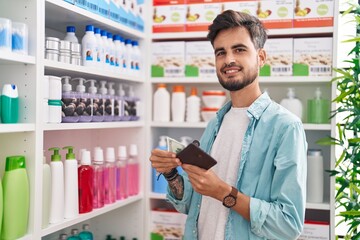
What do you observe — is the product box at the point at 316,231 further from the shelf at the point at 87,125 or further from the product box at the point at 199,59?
the shelf at the point at 87,125

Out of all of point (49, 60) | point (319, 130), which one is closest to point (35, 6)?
point (49, 60)

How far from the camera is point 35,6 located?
2154 millimetres

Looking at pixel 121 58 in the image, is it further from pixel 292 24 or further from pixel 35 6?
pixel 292 24

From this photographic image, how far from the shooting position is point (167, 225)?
3359 millimetres

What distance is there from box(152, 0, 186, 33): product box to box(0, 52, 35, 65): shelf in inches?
54.7

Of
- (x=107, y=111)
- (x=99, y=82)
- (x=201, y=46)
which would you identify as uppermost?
(x=201, y=46)

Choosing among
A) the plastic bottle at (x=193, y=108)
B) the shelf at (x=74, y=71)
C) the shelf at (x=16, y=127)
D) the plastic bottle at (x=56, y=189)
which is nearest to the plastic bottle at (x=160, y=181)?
the plastic bottle at (x=193, y=108)

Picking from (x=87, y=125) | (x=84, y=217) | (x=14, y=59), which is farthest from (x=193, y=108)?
(x=14, y=59)

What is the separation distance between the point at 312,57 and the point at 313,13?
0.98 feet

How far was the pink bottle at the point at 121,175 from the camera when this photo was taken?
3.11 m

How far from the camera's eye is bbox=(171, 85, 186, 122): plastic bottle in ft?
10.9

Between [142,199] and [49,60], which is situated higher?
[49,60]

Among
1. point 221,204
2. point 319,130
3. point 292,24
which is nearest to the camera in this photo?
point 221,204

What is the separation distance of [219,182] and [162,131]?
164cm
